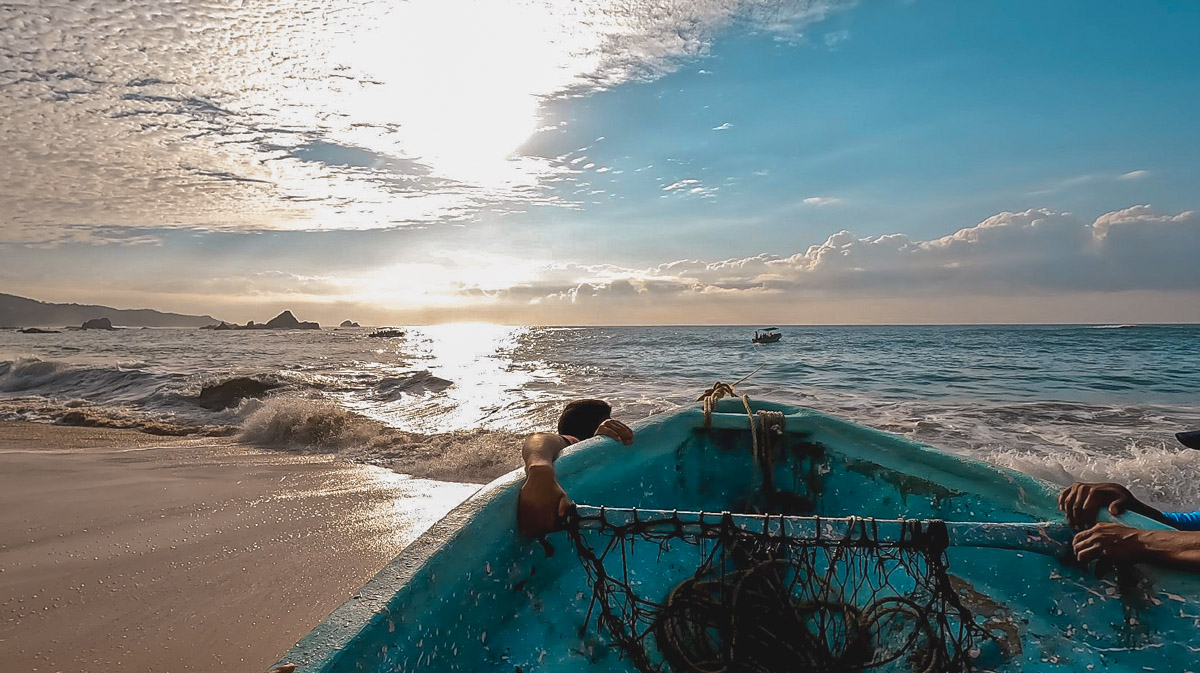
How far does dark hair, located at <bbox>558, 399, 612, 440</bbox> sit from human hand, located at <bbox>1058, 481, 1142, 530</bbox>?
8.29ft

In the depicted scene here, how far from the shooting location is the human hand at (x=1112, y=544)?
2.10 m

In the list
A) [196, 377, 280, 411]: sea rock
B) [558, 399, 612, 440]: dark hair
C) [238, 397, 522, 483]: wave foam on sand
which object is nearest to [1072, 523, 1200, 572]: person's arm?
[558, 399, 612, 440]: dark hair

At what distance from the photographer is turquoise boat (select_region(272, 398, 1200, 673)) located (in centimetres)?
196

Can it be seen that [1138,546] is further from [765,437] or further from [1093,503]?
[765,437]

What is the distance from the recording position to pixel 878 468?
3426 millimetres

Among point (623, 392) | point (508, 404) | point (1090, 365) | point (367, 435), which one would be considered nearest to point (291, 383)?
point (508, 404)

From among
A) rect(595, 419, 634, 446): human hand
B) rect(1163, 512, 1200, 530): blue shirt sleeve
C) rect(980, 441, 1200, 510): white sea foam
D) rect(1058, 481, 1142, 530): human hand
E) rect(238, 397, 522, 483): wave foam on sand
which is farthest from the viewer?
rect(238, 397, 522, 483): wave foam on sand

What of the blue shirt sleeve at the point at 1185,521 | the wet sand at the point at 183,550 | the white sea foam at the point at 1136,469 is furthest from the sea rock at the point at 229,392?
the blue shirt sleeve at the point at 1185,521

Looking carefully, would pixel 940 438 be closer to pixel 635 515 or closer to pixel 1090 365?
pixel 635 515

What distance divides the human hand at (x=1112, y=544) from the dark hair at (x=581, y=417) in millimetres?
2626

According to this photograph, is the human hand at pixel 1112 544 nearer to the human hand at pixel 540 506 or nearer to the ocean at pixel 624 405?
the human hand at pixel 540 506

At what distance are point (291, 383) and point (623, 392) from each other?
826 centimetres

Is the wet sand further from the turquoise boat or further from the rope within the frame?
the rope

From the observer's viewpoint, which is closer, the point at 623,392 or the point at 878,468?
the point at 878,468
